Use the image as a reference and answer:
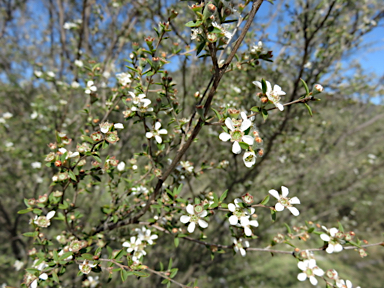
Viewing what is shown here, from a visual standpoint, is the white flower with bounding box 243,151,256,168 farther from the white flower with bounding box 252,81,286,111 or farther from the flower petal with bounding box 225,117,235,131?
the white flower with bounding box 252,81,286,111

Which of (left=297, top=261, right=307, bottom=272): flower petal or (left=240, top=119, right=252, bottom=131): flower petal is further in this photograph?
(left=297, top=261, right=307, bottom=272): flower petal

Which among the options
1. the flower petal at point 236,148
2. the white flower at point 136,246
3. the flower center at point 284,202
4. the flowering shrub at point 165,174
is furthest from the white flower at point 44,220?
the flower center at point 284,202

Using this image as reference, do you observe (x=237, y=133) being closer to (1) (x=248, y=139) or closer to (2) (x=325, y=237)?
(1) (x=248, y=139)

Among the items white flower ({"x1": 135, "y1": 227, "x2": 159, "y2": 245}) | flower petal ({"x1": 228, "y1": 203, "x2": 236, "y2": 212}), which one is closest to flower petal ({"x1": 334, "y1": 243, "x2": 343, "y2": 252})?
flower petal ({"x1": 228, "y1": 203, "x2": 236, "y2": 212})

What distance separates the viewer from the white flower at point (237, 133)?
1118 mm

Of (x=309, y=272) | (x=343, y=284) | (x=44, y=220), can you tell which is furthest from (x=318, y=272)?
(x=44, y=220)

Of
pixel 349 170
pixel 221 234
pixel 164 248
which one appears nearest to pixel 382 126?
pixel 349 170

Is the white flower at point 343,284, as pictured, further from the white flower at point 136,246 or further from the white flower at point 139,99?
the white flower at point 139,99

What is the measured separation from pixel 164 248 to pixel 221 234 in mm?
1636

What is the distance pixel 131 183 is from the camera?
1938 millimetres

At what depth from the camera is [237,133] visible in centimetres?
117

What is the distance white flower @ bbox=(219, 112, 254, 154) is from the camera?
1118 millimetres

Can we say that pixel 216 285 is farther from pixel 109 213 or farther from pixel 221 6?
pixel 221 6

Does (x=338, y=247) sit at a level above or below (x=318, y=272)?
above
